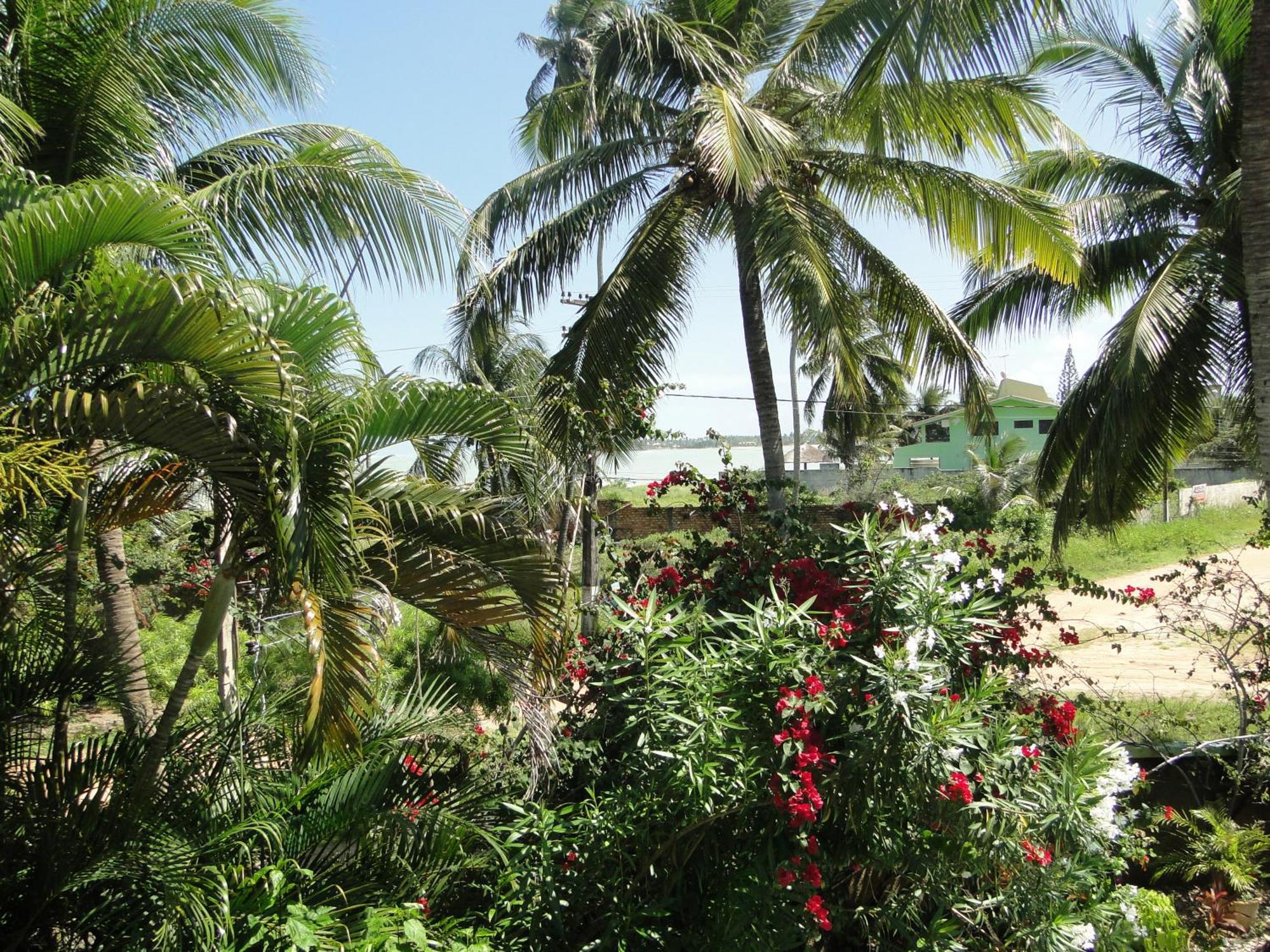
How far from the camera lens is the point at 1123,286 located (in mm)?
10250

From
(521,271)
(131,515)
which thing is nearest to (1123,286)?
(521,271)

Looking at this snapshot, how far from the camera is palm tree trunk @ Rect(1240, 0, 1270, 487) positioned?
5.63 meters

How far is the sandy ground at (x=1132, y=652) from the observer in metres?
11.4

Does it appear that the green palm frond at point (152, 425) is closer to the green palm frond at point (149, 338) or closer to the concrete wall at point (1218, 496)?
the green palm frond at point (149, 338)

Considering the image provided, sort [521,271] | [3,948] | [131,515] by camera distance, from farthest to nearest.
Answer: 1. [521,271]
2. [131,515]
3. [3,948]

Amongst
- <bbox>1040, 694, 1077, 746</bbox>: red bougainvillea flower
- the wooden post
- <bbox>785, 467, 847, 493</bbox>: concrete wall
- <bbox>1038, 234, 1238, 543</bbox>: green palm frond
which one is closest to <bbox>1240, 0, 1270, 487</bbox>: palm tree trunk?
<bbox>1038, 234, 1238, 543</bbox>: green palm frond

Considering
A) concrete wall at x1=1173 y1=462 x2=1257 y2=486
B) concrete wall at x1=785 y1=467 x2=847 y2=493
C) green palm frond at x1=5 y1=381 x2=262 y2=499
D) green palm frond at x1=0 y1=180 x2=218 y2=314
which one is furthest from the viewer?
concrete wall at x1=785 y1=467 x2=847 y2=493

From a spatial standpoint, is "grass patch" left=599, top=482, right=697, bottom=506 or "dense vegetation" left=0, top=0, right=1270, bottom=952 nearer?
"dense vegetation" left=0, top=0, right=1270, bottom=952

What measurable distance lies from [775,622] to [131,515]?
3157mm

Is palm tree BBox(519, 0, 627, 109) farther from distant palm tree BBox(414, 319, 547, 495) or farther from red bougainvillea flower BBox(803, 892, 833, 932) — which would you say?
red bougainvillea flower BBox(803, 892, 833, 932)

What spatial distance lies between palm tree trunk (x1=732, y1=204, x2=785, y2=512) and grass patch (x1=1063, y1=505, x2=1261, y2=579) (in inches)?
544

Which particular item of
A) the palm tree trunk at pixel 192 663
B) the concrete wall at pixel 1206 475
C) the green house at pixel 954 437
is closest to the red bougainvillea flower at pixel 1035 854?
the palm tree trunk at pixel 192 663

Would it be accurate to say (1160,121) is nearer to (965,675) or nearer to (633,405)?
(633,405)

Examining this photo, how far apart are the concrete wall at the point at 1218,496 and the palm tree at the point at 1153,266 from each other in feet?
71.8
